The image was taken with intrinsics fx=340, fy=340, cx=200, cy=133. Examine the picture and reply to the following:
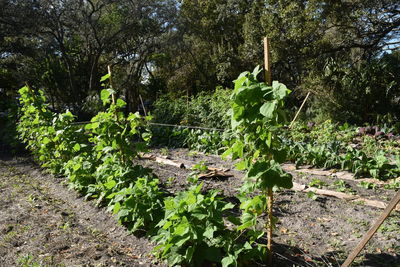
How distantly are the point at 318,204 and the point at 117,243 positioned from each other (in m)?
2.22

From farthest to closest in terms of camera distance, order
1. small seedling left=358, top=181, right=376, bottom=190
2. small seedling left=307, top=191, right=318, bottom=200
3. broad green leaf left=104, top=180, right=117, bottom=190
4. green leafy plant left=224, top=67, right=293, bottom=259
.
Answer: small seedling left=358, top=181, right=376, bottom=190
small seedling left=307, top=191, right=318, bottom=200
broad green leaf left=104, top=180, right=117, bottom=190
green leafy plant left=224, top=67, right=293, bottom=259

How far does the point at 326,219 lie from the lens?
3457mm

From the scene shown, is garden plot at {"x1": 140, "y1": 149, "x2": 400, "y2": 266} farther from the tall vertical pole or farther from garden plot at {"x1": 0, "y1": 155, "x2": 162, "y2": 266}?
garden plot at {"x1": 0, "y1": 155, "x2": 162, "y2": 266}

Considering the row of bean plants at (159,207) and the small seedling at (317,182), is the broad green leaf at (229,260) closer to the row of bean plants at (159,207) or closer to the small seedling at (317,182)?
the row of bean plants at (159,207)

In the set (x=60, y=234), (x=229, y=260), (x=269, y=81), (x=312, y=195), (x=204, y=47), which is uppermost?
(x=204, y=47)

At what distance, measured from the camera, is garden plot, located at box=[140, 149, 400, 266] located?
109 inches

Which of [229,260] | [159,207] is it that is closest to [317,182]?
[159,207]

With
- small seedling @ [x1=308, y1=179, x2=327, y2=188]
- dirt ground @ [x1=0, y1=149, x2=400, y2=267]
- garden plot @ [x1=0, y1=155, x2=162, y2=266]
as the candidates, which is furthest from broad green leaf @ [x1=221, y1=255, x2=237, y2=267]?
small seedling @ [x1=308, y1=179, x2=327, y2=188]

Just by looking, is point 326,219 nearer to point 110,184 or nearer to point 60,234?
point 110,184

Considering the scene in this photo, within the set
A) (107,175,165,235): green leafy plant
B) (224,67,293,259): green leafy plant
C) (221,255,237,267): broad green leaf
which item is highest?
(224,67,293,259): green leafy plant

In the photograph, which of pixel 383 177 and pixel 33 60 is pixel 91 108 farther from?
pixel 383 177

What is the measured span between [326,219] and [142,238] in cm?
185

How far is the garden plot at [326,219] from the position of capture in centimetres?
277

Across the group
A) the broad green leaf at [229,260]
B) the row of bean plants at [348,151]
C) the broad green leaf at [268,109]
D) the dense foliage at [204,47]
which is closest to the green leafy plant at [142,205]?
the broad green leaf at [229,260]
